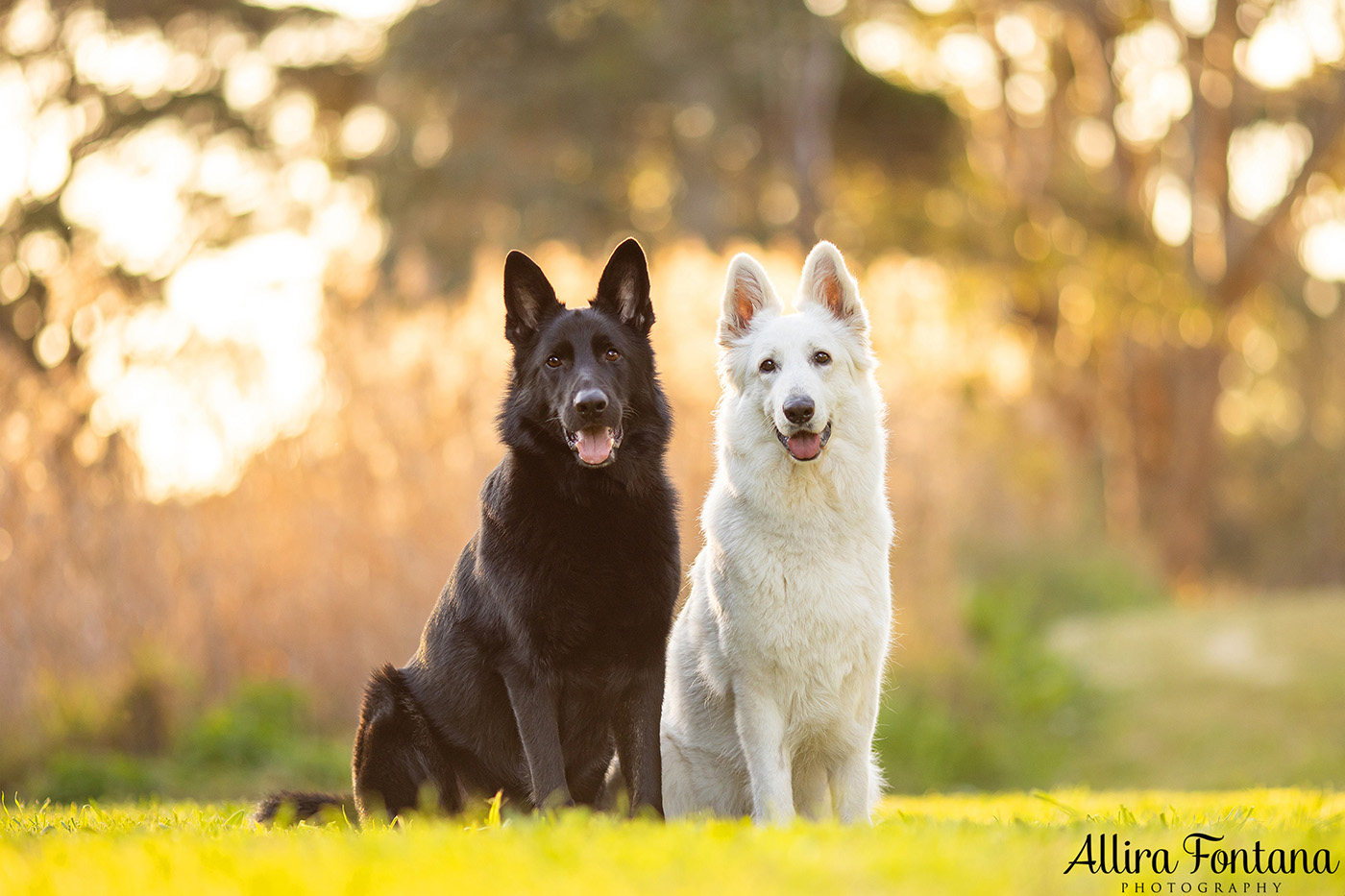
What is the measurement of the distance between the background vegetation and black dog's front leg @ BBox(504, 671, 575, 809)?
3.31 meters

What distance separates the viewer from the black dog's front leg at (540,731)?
354 centimetres

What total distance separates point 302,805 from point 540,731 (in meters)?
1.10

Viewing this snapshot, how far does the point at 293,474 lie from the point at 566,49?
11523 mm

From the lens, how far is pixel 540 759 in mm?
3559

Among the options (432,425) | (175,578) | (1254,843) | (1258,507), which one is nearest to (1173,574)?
(1258,507)

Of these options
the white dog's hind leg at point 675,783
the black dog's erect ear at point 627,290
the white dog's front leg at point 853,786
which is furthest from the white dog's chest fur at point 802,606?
the black dog's erect ear at point 627,290

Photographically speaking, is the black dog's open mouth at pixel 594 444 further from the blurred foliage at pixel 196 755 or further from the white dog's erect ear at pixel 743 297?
the blurred foliage at pixel 196 755

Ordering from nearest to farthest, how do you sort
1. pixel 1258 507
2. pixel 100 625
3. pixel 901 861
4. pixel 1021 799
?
pixel 901 861 → pixel 1021 799 → pixel 100 625 → pixel 1258 507

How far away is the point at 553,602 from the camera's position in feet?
11.9

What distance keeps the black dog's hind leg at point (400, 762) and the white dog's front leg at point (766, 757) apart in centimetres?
98

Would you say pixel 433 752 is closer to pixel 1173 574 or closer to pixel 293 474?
pixel 293 474

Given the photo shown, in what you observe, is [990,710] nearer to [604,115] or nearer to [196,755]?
[196,755]

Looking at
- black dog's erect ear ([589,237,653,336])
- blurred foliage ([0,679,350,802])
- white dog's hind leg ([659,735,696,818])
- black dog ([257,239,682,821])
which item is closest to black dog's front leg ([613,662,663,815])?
black dog ([257,239,682,821])

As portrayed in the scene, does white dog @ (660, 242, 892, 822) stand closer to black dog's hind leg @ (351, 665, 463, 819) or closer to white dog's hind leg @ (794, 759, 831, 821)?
white dog's hind leg @ (794, 759, 831, 821)
